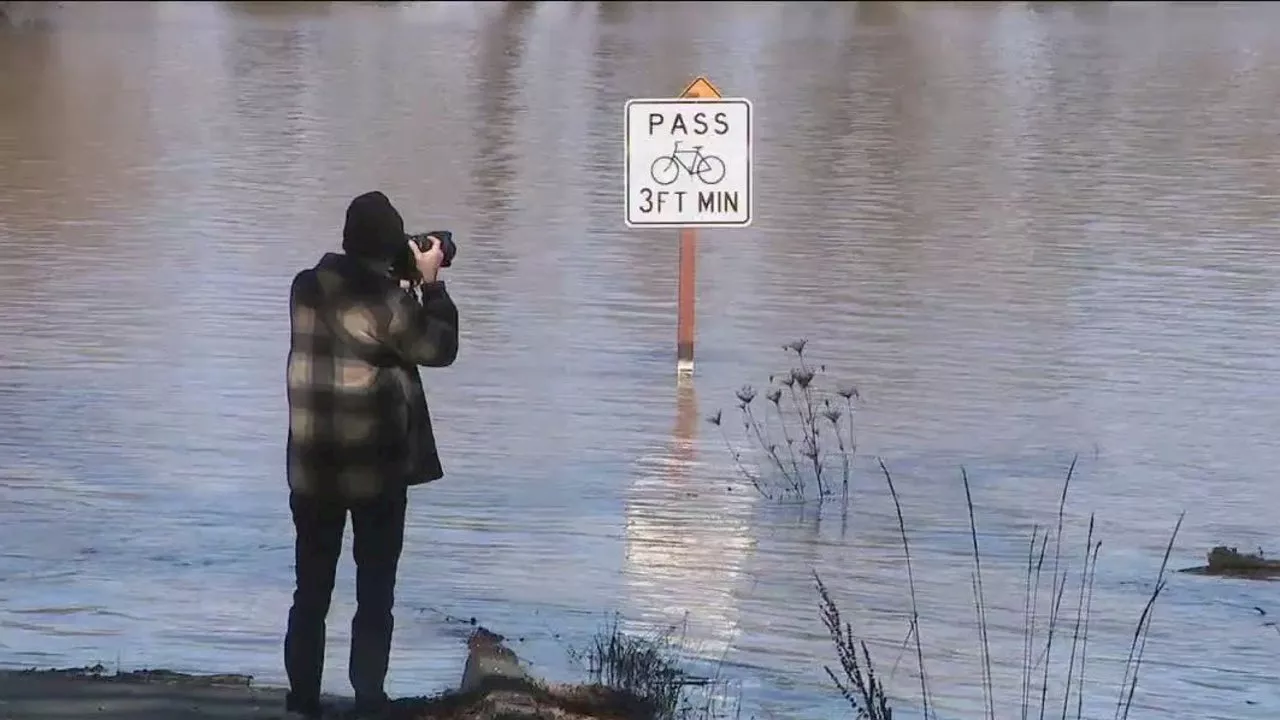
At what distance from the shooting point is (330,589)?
6.64 meters

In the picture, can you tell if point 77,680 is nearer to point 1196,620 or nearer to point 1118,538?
point 1196,620

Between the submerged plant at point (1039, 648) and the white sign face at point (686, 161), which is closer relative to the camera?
the submerged plant at point (1039, 648)

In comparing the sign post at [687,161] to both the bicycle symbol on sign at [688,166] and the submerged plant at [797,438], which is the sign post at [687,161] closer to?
the bicycle symbol on sign at [688,166]

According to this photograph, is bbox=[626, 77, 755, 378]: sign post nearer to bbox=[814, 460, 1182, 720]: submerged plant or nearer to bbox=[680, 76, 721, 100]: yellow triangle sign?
bbox=[680, 76, 721, 100]: yellow triangle sign

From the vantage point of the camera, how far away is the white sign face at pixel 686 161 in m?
12.2

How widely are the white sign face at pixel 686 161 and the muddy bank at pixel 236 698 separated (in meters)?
5.37

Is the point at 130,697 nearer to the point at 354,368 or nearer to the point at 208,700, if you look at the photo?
the point at 208,700

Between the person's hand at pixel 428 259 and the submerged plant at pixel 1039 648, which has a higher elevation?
the person's hand at pixel 428 259

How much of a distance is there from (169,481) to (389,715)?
4.18 m

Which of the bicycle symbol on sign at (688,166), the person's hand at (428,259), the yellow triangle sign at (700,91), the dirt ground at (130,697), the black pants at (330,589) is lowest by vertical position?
the dirt ground at (130,697)

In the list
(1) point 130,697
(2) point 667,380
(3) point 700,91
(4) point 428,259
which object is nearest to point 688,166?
(3) point 700,91

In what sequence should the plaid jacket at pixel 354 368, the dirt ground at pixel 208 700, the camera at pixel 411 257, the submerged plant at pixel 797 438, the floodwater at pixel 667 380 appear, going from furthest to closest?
1. the submerged plant at pixel 797 438
2. the floodwater at pixel 667 380
3. the camera at pixel 411 257
4. the plaid jacket at pixel 354 368
5. the dirt ground at pixel 208 700

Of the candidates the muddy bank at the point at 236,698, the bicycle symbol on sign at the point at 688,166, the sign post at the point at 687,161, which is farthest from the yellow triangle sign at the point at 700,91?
the muddy bank at the point at 236,698

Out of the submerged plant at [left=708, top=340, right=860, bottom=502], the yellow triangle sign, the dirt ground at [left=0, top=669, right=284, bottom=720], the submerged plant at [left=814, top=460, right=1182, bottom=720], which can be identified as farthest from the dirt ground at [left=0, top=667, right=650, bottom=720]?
the yellow triangle sign
